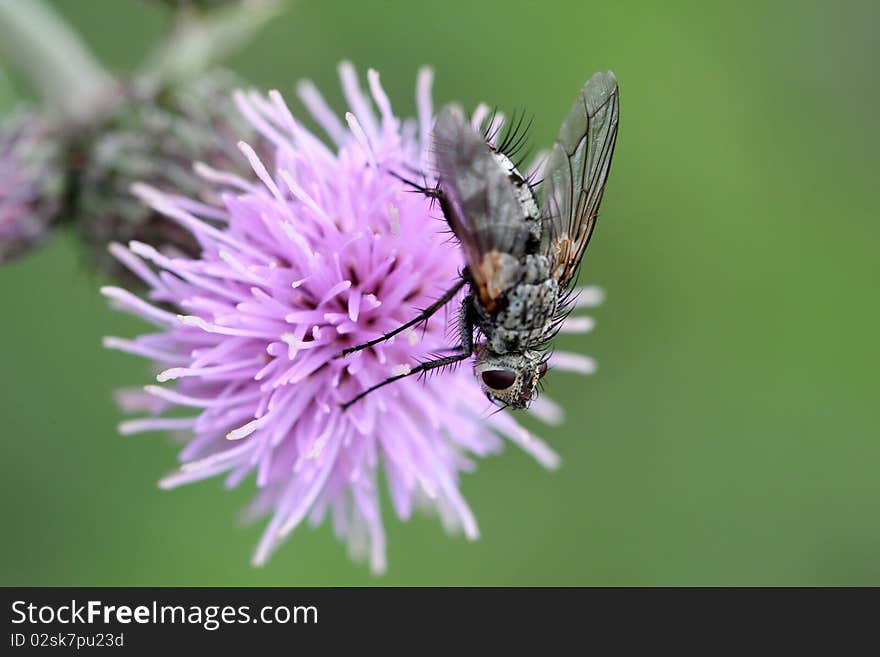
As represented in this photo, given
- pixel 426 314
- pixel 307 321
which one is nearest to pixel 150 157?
pixel 307 321

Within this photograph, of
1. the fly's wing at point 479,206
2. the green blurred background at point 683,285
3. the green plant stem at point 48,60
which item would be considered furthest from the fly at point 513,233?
the green blurred background at point 683,285

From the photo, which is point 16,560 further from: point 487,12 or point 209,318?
point 487,12

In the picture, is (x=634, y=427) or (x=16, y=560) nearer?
(x=16, y=560)

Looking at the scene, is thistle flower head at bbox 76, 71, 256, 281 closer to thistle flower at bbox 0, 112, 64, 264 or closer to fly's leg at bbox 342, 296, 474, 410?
thistle flower at bbox 0, 112, 64, 264

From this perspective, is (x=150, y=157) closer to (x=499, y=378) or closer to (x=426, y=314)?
(x=426, y=314)

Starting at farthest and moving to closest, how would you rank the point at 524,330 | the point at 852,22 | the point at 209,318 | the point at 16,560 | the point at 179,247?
1. the point at 852,22
2. the point at 16,560
3. the point at 179,247
4. the point at 209,318
5. the point at 524,330

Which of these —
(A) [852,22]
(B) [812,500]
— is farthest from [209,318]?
(A) [852,22]
